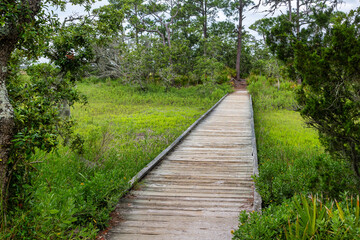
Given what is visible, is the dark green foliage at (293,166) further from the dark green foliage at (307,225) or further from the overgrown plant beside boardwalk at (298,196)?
the dark green foliage at (307,225)

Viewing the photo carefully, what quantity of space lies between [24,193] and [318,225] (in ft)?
8.36

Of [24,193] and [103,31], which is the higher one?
[103,31]

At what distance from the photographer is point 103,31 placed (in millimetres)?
5844

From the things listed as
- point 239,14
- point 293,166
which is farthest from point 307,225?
point 239,14

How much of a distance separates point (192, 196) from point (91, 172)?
198cm

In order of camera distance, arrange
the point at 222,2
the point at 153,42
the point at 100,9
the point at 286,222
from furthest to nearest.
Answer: the point at 222,2 → the point at 153,42 → the point at 100,9 → the point at 286,222

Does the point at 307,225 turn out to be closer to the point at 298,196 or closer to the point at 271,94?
the point at 298,196

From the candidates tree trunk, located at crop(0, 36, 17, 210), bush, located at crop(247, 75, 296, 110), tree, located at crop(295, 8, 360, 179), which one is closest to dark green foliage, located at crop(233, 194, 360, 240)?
tree, located at crop(295, 8, 360, 179)

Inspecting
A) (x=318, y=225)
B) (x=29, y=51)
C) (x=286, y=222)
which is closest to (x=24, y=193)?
(x=29, y=51)

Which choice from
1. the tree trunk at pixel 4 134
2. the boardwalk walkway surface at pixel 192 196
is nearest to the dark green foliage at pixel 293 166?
the boardwalk walkway surface at pixel 192 196

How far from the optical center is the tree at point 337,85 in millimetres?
3066

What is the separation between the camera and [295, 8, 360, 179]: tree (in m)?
3.07

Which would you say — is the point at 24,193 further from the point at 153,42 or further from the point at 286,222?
the point at 153,42

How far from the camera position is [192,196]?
163 inches
